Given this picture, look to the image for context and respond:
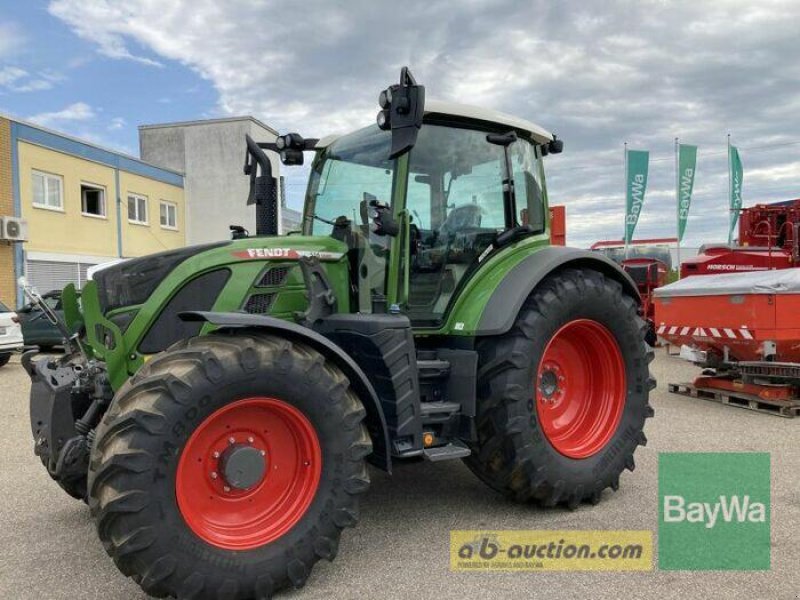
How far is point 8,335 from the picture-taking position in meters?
12.3

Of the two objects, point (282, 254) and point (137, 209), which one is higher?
point (137, 209)

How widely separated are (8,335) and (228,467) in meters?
11.0

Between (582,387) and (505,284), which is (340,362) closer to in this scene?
(505,284)

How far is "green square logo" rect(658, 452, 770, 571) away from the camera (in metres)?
3.61

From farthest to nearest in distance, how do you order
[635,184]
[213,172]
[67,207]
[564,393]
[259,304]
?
[213,172]
[635,184]
[67,207]
[564,393]
[259,304]

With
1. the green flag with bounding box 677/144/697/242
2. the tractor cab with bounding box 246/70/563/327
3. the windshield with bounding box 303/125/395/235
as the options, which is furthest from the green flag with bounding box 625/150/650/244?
the windshield with bounding box 303/125/395/235

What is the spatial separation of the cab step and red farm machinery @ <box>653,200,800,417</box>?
502 centimetres

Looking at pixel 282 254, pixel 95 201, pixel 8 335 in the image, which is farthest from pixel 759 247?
pixel 95 201

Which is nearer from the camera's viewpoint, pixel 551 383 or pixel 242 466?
pixel 242 466

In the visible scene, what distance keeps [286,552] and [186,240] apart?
24.0 m

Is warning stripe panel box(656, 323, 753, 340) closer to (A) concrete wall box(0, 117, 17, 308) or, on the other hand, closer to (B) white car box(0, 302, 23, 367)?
(B) white car box(0, 302, 23, 367)

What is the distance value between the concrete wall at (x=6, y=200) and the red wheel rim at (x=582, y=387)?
16.4 m

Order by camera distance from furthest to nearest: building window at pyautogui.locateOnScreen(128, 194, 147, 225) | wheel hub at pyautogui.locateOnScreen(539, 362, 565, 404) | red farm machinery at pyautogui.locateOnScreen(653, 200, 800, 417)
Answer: building window at pyautogui.locateOnScreen(128, 194, 147, 225) → red farm machinery at pyautogui.locateOnScreen(653, 200, 800, 417) → wheel hub at pyautogui.locateOnScreen(539, 362, 565, 404)

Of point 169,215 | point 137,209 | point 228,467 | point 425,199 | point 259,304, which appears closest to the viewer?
point 228,467
